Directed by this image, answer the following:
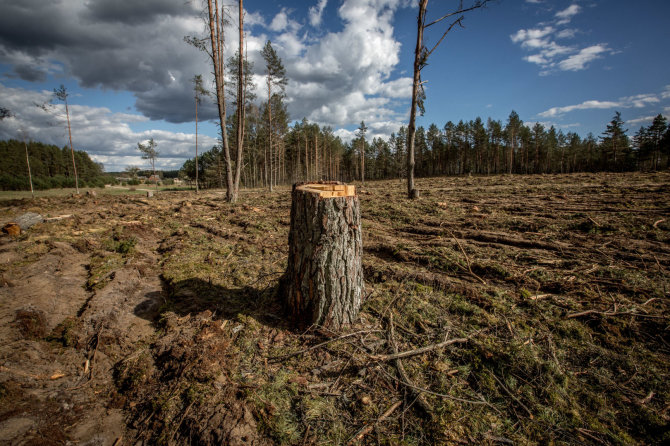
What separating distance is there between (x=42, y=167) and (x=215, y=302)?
73485 mm

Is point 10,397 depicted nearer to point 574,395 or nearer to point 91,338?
point 91,338

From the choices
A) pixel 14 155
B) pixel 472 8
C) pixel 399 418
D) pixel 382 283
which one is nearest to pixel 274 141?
pixel 472 8

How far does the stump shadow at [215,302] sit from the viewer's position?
3.13m

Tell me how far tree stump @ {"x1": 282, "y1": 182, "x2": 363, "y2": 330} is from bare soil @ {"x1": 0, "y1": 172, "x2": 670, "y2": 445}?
24 centimetres

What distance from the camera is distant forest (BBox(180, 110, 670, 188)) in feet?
128

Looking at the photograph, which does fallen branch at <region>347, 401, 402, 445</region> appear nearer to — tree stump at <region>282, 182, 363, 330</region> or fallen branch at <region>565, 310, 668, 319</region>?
tree stump at <region>282, 182, 363, 330</region>

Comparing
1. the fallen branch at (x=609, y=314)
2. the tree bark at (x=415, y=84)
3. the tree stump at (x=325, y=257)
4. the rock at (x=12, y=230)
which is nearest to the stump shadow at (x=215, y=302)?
the tree stump at (x=325, y=257)

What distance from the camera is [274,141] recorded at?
98.1 ft

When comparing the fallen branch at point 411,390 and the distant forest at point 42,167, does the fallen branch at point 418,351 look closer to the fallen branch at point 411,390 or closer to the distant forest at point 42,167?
the fallen branch at point 411,390

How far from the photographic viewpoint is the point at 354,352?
8.06 feet

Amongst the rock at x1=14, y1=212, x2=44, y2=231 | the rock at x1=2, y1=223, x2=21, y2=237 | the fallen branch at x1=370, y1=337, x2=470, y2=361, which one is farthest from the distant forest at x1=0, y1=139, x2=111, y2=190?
the fallen branch at x1=370, y1=337, x2=470, y2=361

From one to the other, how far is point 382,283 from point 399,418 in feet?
6.64

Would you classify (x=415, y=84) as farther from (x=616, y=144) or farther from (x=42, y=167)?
(x=42, y=167)

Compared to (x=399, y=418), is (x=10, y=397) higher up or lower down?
higher up
